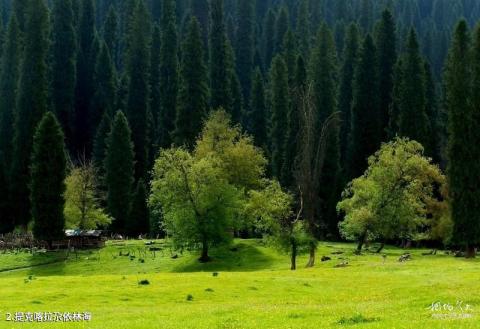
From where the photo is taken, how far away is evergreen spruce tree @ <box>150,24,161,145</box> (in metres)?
135

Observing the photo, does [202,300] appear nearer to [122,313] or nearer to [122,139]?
[122,313]

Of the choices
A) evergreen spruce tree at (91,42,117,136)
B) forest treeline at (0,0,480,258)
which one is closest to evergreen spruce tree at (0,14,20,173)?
forest treeline at (0,0,480,258)

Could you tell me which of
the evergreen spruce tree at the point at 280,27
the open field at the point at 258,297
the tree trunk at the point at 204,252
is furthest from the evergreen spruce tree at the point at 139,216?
the evergreen spruce tree at the point at 280,27

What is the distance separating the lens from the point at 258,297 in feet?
117

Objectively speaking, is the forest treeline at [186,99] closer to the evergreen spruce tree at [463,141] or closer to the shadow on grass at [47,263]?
the evergreen spruce tree at [463,141]

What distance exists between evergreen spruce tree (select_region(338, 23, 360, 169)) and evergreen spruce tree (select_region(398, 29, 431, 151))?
17095 millimetres

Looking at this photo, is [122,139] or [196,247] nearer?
[196,247]

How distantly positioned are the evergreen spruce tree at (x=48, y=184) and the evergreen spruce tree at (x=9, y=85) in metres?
39.4

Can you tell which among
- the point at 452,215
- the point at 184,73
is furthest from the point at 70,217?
the point at 452,215

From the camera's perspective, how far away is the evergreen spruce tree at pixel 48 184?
76312mm

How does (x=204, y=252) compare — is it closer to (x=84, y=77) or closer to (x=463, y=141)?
(x=463, y=141)

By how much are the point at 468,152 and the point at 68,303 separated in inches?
2114

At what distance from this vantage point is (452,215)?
70562 millimetres

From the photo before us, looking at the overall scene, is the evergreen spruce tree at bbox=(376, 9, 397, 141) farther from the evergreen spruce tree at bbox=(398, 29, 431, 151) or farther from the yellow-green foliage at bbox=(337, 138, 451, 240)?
the yellow-green foliage at bbox=(337, 138, 451, 240)
